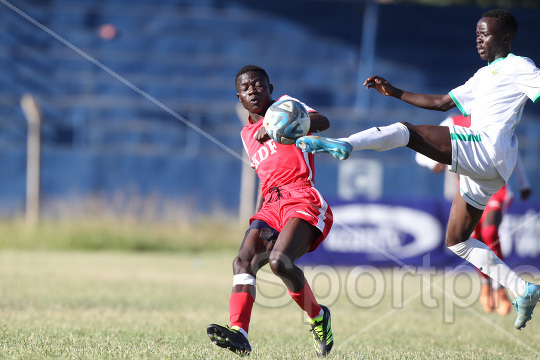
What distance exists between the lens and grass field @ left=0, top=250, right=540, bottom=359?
5789 mm

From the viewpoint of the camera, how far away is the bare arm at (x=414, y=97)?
5.87 metres

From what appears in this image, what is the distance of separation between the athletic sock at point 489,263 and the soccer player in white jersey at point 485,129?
0.01 metres

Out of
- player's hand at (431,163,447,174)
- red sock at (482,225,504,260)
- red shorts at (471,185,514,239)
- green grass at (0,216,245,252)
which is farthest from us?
green grass at (0,216,245,252)

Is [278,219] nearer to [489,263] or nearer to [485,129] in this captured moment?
[485,129]

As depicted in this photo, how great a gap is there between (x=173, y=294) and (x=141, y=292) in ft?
1.43

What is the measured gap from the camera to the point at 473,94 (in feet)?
19.4

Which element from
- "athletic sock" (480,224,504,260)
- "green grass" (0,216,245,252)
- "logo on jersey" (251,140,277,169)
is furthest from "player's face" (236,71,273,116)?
"green grass" (0,216,245,252)

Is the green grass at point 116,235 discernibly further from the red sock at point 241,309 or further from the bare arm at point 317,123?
the bare arm at point 317,123

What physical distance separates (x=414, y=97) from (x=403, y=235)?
8.25m

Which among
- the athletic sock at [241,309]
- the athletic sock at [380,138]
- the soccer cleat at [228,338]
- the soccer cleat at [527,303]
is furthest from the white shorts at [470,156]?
the soccer cleat at [228,338]

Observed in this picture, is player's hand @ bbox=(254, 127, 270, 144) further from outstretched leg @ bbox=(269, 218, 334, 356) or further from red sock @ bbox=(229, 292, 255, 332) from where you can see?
red sock @ bbox=(229, 292, 255, 332)

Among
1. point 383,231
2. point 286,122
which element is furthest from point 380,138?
point 383,231

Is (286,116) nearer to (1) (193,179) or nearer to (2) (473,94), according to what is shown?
(2) (473,94)

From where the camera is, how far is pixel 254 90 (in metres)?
5.67
